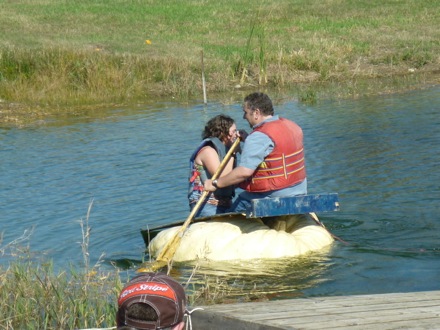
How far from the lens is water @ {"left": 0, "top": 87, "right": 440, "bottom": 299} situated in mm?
8461

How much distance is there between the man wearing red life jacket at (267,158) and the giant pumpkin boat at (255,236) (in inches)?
10.8

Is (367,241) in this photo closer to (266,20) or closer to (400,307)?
(400,307)

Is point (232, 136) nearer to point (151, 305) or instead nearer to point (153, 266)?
point (153, 266)

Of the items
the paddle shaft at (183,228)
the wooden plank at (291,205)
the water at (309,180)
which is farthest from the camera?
the paddle shaft at (183,228)

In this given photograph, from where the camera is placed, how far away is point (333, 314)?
16.9 feet

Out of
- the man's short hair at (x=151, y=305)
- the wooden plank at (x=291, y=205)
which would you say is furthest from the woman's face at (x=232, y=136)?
the man's short hair at (x=151, y=305)

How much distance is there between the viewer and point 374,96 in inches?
772

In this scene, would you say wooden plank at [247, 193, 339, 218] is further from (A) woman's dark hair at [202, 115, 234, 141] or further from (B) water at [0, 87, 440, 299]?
(A) woman's dark hair at [202, 115, 234, 141]

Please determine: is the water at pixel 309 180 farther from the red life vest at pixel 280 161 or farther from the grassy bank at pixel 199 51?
the grassy bank at pixel 199 51

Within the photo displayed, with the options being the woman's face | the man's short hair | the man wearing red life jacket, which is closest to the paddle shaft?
the man wearing red life jacket

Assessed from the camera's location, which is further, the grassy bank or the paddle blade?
the grassy bank

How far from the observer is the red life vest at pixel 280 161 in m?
8.80

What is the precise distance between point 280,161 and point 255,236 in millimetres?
737

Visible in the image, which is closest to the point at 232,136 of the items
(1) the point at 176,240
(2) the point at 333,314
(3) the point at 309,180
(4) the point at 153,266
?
(1) the point at 176,240
